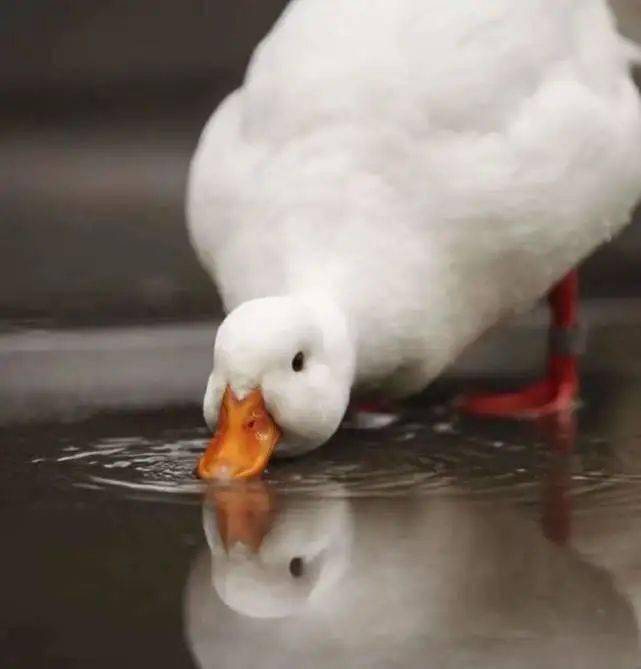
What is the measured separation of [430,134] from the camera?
2.26 meters

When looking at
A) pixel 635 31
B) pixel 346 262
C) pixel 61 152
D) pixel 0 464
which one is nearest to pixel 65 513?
pixel 0 464

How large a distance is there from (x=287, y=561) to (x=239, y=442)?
0.27m

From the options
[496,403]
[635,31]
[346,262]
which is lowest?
[496,403]

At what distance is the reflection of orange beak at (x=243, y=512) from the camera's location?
1.88m

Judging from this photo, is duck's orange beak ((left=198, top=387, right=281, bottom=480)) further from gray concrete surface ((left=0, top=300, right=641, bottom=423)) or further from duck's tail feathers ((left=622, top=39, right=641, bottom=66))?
duck's tail feathers ((left=622, top=39, right=641, bottom=66))

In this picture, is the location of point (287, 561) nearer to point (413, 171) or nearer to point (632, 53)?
point (413, 171)

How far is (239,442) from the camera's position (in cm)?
205

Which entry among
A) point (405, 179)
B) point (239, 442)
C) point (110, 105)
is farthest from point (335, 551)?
point (110, 105)

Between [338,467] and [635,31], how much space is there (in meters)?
1.09

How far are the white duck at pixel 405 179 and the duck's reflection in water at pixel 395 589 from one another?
0.22 m

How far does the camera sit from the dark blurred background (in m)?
3.60

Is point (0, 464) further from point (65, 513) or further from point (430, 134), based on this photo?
point (430, 134)

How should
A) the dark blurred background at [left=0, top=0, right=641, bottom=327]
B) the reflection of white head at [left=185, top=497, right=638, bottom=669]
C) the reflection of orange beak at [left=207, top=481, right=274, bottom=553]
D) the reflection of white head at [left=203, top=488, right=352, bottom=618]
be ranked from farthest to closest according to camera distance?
the dark blurred background at [left=0, top=0, right=641, bottom=327] < the reflection of orange beak at [left=207, top=481, right=274, bottom=553] < the reflection of white head at [left=203, top=488, right=352, bottom=618] < the reflection of white head at [left=185, top=497, right=638, bottom=669]

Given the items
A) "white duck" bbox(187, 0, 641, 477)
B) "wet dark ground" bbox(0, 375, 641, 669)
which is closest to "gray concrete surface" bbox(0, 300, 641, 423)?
"wet dark ground" bbox(0, 375, 641, 669)
